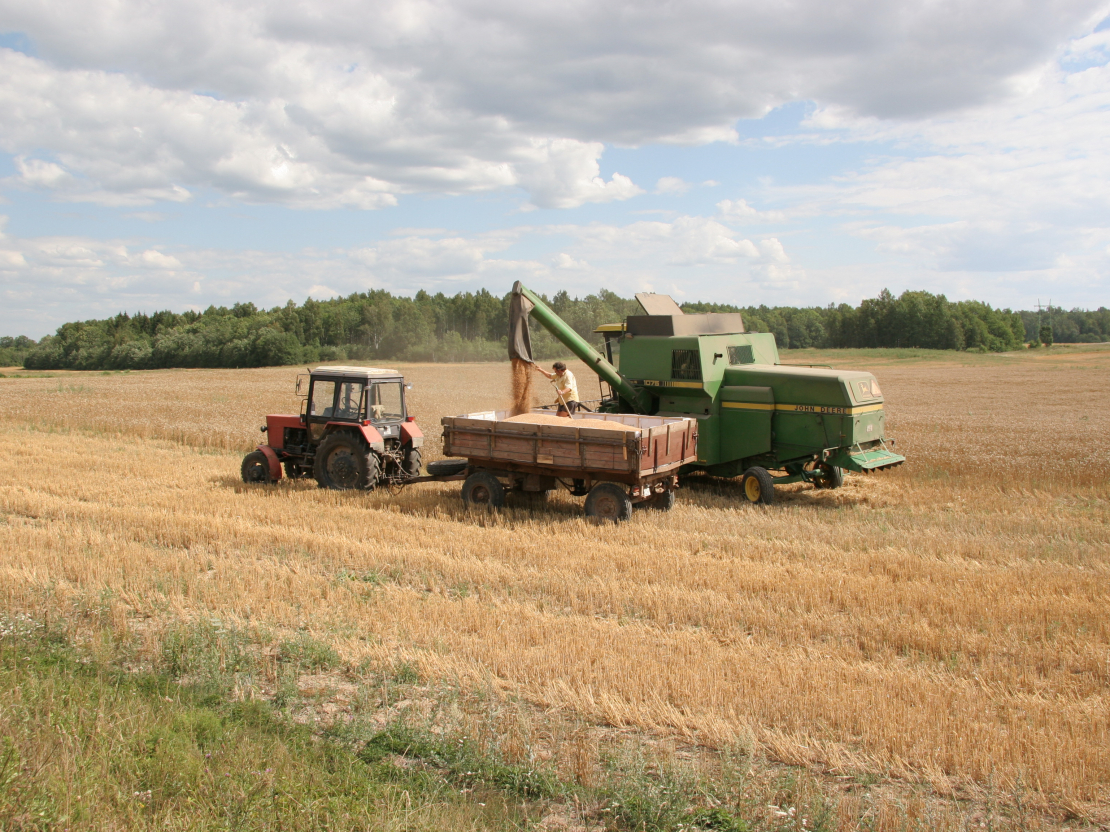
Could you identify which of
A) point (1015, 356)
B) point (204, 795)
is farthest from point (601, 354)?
point (1015, 356)

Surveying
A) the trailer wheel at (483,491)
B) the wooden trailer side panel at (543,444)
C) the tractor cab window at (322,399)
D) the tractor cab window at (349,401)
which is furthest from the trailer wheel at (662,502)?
the tractor cab window at (322,399)

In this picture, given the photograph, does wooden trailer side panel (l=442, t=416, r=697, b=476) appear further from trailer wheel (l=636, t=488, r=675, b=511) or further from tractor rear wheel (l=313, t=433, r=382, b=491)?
tractor rear wheel (l=313, t=433, r=382, b=491)

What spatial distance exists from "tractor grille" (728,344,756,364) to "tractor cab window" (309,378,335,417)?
21.5ft

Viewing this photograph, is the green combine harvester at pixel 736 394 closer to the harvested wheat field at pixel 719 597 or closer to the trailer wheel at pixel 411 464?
the harvested wheat field at pixel 719 597

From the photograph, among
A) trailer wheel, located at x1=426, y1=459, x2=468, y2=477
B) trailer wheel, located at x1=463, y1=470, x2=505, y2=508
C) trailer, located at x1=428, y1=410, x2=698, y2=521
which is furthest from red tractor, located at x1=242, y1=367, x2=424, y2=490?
trailer wheel, located at x1=463, y1=470, x2=505, y2=508

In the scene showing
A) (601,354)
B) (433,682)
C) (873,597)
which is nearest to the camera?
(433,682)

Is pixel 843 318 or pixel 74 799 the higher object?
pixel 843 318

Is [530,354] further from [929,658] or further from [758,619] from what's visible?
[929,658]

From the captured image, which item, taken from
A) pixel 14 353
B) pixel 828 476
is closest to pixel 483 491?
pixel 828 476

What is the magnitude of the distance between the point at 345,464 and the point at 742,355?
678 centimetres

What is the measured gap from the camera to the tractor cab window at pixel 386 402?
1226 cm

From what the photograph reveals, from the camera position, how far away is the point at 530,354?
459 inches

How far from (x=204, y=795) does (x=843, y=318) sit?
3917 inches

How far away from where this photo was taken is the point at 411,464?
12.7 m
